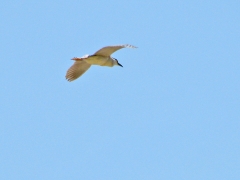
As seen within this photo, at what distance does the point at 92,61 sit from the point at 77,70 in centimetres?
218

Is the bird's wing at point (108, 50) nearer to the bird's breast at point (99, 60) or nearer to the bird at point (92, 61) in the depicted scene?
the bird at point (92, 61)

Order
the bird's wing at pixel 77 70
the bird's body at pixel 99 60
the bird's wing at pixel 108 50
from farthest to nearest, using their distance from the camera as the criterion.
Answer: the bird's wing at pixel 77 70 < the bird's body at pixel 99 60 < the bird's wing at pixel 108 50

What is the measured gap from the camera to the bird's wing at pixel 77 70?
95.1 ft

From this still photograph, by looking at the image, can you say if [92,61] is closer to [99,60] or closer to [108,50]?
[99,60]

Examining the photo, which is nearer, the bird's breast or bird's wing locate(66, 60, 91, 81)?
the bird's breast

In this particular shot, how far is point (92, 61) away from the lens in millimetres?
27297

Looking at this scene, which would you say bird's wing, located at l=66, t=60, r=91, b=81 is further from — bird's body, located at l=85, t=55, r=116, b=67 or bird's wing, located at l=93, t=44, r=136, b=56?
bird's wing, located at l=93, t=44, r=136, b=56

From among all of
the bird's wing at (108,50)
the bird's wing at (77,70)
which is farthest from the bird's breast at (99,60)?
the bird's wing at (77,70)

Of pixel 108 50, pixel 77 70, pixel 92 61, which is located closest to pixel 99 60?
pixel 92 61

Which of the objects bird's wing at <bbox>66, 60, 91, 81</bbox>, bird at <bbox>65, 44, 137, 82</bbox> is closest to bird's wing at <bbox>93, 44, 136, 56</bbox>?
bird at <bbox>65, 44, 137, 82</bbox>

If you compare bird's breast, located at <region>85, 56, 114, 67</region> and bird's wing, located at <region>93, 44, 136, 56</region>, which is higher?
bird's wing, located at <region>93, 44, 136, 56</region>

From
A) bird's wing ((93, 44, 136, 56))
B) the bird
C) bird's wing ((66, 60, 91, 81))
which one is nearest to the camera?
bird's wing ((93, 44, 136, 56))

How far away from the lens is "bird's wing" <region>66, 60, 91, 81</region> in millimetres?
29000

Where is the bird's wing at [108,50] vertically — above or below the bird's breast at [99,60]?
above
